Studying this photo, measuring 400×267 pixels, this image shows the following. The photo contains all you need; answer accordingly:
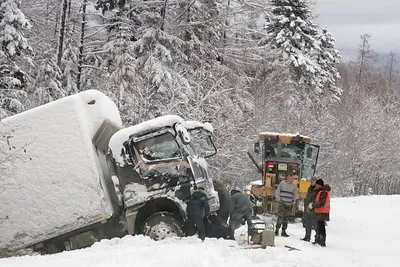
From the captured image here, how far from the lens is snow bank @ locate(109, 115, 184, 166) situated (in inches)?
503

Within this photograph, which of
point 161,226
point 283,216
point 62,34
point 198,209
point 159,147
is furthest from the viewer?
point 62,34

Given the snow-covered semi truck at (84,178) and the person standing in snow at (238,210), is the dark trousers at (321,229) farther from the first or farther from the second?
the snow-covered semi truck at (84,178)

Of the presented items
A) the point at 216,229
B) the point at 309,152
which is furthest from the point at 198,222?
the point at 309,152

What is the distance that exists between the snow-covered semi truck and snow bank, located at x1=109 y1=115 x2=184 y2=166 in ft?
0.07

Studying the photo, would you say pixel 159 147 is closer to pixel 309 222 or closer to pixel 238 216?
pixel 238 216

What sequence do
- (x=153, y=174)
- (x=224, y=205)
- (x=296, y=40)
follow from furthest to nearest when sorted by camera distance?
(x=296, y=40) < (x=224, y=205) < (x=153, y=174)

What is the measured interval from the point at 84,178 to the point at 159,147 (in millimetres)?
1842

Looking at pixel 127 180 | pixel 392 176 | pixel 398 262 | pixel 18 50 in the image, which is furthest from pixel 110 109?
pixel 392 176

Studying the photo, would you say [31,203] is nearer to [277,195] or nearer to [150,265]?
[150,265]

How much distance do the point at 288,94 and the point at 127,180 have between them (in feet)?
86.1

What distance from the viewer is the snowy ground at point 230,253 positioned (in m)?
9.30

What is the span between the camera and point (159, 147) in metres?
12.9

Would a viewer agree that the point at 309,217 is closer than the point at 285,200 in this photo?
Yes

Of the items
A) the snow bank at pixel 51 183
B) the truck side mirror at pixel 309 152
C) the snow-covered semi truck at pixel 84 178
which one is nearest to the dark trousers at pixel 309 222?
the snow-covered semi truck at pixel 84 178
